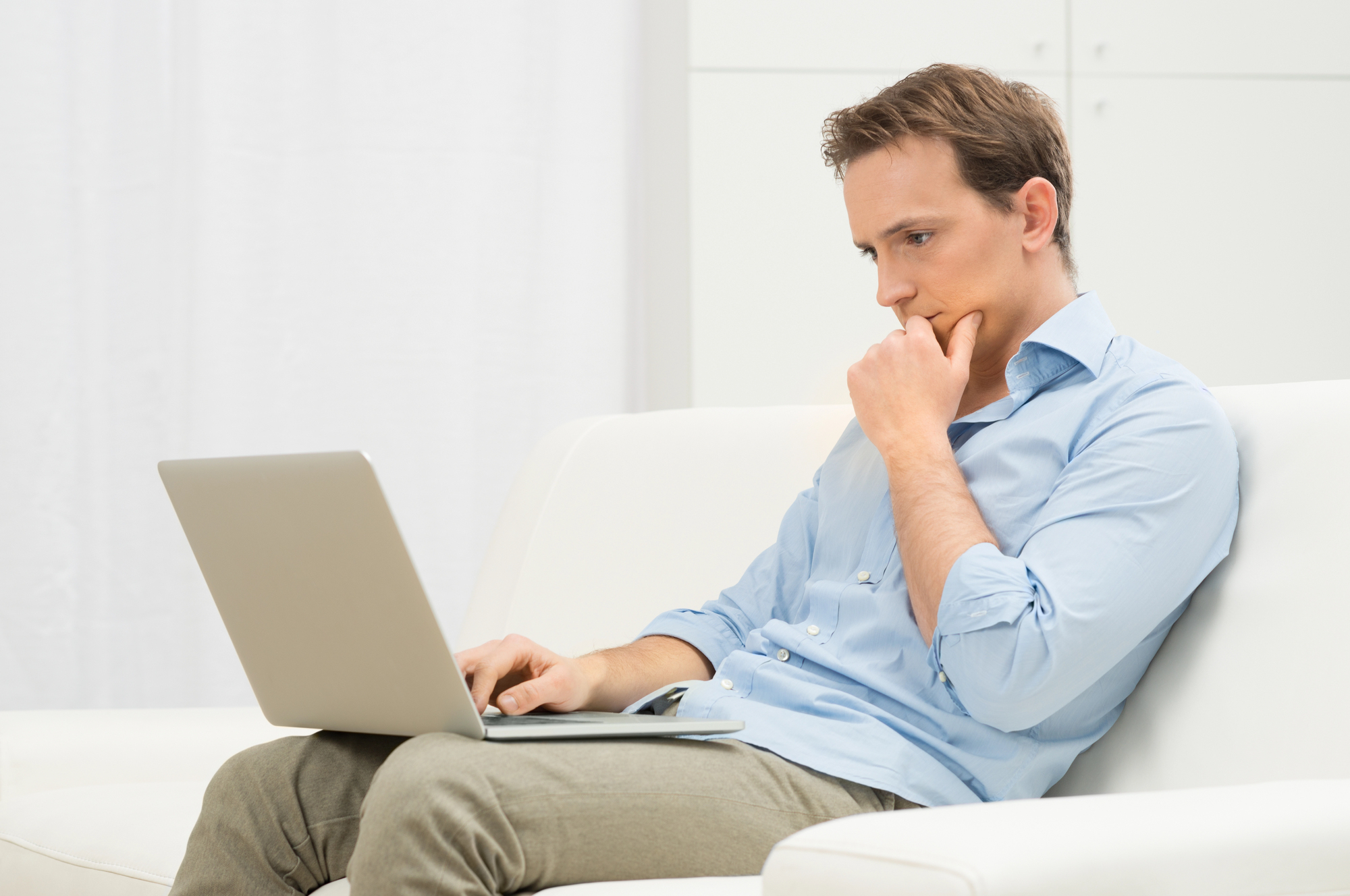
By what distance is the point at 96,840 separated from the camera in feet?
4.09

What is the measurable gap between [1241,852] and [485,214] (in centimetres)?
219

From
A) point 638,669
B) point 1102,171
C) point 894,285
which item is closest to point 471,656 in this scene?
→ point 638,669

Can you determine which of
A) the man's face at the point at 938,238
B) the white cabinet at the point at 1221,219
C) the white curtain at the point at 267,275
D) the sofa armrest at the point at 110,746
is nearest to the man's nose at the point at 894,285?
the man's face at the point at 938,238

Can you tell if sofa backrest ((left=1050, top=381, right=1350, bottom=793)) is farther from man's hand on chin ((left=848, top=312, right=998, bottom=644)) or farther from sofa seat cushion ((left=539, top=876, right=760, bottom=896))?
sofa seat cushion ((left=539, top=876, right=760, bottom=896))

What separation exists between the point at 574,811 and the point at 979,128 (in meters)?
0.75

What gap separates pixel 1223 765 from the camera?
1064 mm

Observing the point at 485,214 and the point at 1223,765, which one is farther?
the point at 485,214

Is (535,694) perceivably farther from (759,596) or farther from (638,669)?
(759,596)

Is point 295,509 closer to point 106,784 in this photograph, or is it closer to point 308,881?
point 308,881

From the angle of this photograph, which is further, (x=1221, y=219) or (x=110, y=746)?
(x=1221, y=219)

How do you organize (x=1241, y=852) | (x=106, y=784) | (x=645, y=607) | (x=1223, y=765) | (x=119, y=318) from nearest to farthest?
(x=1241, y=852) < (x=1223, y=765) < (x=106, y=784) < (x=645, y=607) < (x=119, y=318)

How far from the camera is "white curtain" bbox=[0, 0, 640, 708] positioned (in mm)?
2537

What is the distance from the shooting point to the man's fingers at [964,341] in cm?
123

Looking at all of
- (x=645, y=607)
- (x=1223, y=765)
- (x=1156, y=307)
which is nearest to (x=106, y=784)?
(x=645, y=607)
